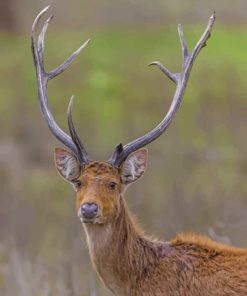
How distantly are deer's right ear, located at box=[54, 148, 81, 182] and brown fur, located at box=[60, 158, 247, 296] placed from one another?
0.52 feet

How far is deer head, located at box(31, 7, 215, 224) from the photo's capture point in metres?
12.9

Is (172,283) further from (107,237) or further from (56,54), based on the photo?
(56,54)

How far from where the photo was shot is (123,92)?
28.3 metres

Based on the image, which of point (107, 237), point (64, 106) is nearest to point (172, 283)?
point (107, 237)

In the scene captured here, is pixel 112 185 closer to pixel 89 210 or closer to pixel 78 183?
pixel 78 183

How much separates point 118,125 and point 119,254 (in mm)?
12173

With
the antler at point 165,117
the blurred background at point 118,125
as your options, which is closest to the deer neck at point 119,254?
the antler at point 165,117

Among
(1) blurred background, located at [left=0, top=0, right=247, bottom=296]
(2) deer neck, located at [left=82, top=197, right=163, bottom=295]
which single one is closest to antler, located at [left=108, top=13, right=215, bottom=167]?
(2) deer neck, located at [left=82, top=197, right=163, bottom=295]

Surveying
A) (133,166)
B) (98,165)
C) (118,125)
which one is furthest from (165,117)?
(118,125)

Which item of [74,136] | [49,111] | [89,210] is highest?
[49,111]

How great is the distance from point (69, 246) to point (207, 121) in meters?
7.85

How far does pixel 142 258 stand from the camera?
13297mm

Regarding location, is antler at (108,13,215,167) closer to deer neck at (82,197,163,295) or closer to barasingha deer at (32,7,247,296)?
barasingha deer at (32,7,247,296)

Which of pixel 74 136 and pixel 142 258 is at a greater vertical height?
pixel 74 136
